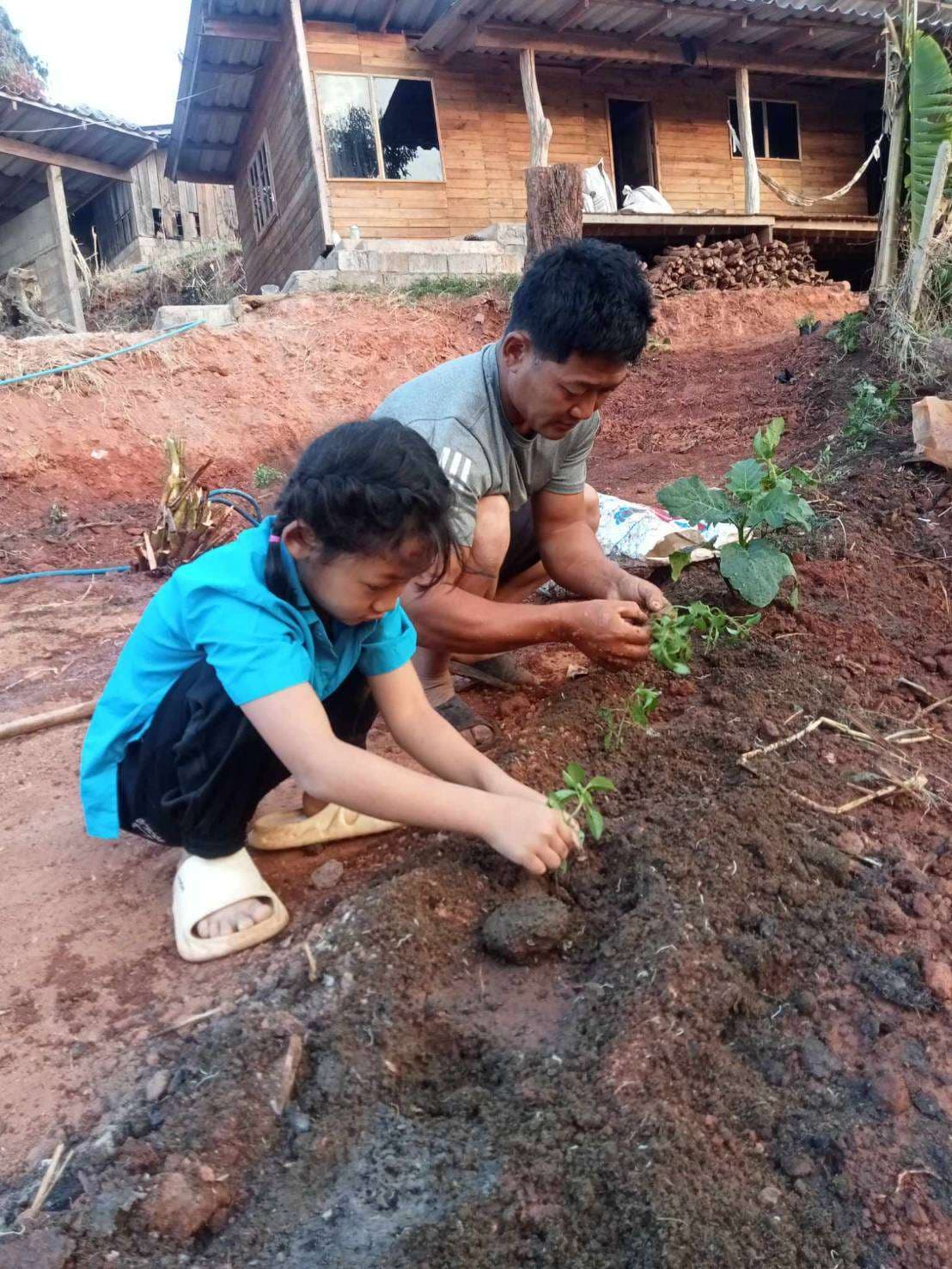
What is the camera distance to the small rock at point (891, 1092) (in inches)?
54.4

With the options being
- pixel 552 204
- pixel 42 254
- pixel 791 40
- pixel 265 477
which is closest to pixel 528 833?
pixel 552 204

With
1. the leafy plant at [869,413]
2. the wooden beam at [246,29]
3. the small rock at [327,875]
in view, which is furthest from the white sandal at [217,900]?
the wooden beam at [246,29]

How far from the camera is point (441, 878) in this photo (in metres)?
1.87

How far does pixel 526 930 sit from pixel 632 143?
13460 mm

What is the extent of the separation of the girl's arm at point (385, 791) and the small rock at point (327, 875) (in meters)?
0.49

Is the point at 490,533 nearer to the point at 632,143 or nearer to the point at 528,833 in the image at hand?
the point at 528,833

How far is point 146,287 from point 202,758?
16103mm

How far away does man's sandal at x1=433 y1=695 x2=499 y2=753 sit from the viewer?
102 inches

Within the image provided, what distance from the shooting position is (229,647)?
1.59 meters

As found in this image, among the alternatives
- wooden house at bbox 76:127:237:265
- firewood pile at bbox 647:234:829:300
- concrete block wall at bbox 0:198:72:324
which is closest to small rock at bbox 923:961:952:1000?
firewood pile at bbox 647:234:829:300

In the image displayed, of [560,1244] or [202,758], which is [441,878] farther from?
[560,1244]

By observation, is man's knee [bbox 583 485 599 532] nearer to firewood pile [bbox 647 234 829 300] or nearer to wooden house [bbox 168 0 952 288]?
firewood pile [bbox 647 234 829 300]

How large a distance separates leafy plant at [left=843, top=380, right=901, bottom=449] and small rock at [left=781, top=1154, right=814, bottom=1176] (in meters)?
3.51

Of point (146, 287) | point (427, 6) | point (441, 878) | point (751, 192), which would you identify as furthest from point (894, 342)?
point (146, 287)
